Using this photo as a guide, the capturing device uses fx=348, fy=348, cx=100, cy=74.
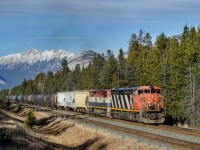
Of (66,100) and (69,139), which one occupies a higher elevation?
(66,100)

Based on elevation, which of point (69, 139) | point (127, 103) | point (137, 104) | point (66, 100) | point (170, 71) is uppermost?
point (170, 71)

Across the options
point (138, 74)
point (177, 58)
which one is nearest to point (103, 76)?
point (138, 74)

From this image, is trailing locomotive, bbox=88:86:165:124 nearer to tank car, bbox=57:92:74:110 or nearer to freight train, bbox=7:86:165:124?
freight train, bbox=7:86:165:124

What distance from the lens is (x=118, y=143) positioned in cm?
2461

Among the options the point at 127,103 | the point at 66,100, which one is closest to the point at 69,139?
the point at 127,103

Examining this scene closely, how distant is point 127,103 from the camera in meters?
38.0

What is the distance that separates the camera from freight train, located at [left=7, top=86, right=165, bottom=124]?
112 ft

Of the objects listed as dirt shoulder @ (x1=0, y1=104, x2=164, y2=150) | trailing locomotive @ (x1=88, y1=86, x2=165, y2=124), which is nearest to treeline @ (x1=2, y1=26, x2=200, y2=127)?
trailing locomotive @ (x1=88, y1=86, x2=165, y2=124)

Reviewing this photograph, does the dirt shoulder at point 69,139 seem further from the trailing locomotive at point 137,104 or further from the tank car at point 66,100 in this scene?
the tank car at point 66,100

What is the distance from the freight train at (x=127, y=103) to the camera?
3416cm

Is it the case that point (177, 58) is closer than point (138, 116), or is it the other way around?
point (138, 116)

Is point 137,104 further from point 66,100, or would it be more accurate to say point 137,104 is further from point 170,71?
point 66,100

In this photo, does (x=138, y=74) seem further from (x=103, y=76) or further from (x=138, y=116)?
(x=138, y=116)

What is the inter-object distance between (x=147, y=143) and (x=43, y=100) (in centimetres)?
8238
